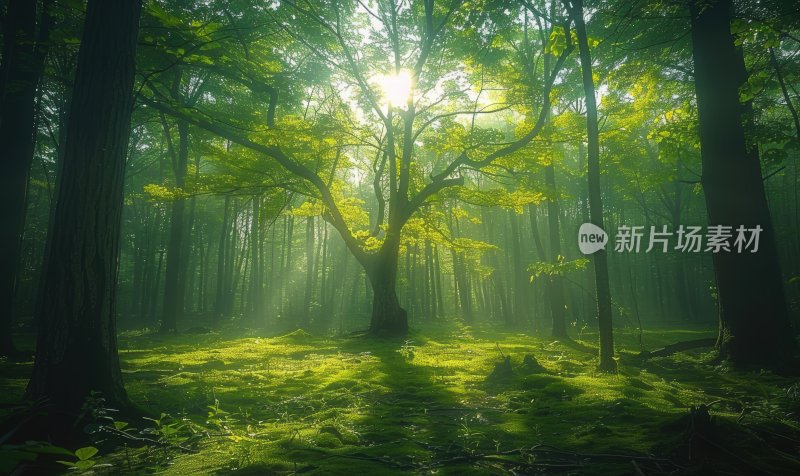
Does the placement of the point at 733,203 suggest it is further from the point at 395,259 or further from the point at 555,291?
the point at 395,259

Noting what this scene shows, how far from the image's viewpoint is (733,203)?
6.78 m

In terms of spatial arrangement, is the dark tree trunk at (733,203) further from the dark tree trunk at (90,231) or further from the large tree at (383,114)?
the dark tree trunk at (90,231)

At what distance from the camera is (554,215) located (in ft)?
49.0

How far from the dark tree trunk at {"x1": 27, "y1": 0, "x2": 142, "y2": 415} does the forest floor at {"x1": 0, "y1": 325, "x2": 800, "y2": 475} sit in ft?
2.23

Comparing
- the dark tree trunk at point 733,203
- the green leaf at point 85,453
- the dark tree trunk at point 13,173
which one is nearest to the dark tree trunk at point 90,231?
the green leaf at point 85,453

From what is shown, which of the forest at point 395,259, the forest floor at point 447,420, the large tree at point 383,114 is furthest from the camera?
the large tree at point 383,114

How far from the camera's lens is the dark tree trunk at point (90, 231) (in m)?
3.52

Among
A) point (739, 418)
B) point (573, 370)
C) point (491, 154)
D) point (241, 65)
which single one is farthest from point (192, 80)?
point (739, 418)

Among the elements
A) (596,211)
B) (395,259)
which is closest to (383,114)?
(395,259)

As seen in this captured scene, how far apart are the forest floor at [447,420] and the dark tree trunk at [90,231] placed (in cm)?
68

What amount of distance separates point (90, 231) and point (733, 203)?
9.11 m

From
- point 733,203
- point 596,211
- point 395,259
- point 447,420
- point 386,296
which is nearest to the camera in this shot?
point 447,420

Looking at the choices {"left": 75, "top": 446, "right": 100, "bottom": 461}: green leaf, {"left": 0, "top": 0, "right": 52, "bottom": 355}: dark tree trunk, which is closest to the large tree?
{"left": 0, "top": 0, "right": 52, "bottom": 355}: dark tree trunk

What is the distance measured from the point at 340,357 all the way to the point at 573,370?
14.8ft
